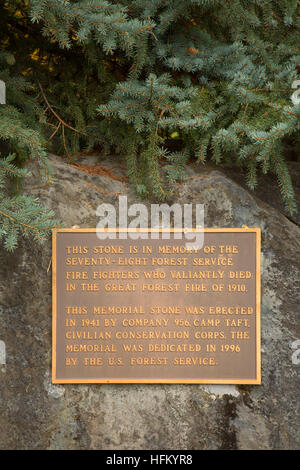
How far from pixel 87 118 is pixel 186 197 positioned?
3.99 feet

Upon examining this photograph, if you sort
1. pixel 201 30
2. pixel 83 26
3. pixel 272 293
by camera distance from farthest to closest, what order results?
1. pixel 201 30
2. pixel 272 293
3. pixel 83 26

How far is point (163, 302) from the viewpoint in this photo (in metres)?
3.37

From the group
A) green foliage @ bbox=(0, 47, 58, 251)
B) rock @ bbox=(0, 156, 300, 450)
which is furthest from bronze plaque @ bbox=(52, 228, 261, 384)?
green foliage @ bbox=(0, 47, 58, 251)

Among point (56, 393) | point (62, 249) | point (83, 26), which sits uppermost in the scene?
point (83, 26)

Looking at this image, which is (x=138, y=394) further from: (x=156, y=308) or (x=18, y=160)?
(x=18, y=160)

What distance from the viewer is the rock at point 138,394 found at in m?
3.24

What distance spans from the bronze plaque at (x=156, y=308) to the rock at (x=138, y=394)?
0.10m

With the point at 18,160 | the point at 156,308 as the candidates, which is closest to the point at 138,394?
the point at 156,308

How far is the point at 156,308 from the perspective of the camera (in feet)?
11.0

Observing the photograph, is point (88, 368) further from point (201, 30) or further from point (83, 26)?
point (201, 30)

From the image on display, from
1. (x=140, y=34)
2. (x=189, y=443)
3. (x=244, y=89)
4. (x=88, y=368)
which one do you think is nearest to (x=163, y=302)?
(x=88, y=368)

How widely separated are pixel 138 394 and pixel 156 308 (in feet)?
2.14

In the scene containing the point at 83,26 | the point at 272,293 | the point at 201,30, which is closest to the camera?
the point at 83,26

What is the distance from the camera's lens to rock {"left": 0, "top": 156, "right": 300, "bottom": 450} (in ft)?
10.6
